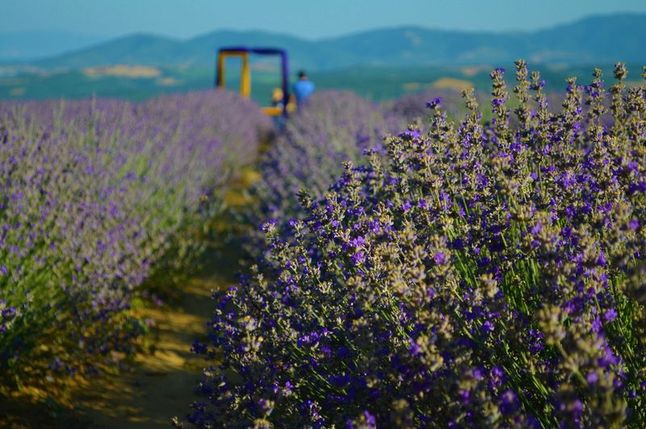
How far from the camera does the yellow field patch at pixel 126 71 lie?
4951cm

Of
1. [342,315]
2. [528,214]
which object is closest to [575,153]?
[528,214]

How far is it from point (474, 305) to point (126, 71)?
56168 mm

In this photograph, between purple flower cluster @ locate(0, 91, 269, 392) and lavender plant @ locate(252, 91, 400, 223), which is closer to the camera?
purple flower cluster @ locate(0, 91, 269, 392)

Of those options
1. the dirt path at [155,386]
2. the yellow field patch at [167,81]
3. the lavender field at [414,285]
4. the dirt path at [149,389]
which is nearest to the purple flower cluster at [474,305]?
the lavender field at [414,285]

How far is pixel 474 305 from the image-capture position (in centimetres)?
183

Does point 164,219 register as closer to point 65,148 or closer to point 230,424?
point 65,148

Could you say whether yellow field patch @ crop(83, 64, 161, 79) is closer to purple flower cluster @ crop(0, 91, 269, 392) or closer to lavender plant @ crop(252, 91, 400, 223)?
lavender plant @ crop(252, 91, 400, 223)

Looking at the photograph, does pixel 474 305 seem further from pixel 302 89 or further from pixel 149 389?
pixel 302 89

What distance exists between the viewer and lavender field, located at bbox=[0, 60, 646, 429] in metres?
1.62

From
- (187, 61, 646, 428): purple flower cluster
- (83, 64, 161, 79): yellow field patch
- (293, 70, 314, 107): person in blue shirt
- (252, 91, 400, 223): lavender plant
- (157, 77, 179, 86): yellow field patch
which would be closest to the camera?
(187, 61, 646, 428): purple flower cluster

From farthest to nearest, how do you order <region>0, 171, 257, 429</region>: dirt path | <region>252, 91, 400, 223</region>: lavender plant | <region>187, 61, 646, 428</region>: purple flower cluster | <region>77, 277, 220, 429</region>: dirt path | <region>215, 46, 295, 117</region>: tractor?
<region>215, 46, 295, 117</region>: tractor
<region>252, 91, 400, 223</region>: lavender plant
<region>77, 277, 220, 429</region>: dirt path
<region>0, 171, 257, 429</region>: dirt path
<region>187, 61, 646, 428</region>: purple flower cluster

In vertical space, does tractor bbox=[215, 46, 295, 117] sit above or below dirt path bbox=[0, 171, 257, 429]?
above

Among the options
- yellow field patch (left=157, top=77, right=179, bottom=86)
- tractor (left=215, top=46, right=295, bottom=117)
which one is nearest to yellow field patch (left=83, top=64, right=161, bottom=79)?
yellow field patch (left=157, top=77, right=179, bottom=86)

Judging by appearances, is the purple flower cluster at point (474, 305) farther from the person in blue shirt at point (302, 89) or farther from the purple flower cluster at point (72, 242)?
the person in blue shirt at point (302, 89)
